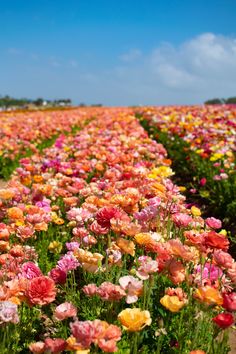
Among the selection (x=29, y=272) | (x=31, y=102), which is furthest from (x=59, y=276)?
(x=31, y=102)

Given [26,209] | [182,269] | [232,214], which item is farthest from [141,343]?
[232,214]

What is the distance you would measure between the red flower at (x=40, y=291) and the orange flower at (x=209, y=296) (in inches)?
27.7

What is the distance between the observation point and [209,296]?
6.89ft

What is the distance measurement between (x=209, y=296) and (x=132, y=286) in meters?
0.38

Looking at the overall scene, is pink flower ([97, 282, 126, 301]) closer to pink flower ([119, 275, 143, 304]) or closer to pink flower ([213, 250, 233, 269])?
pink flower ([119, 275, 143, 304])

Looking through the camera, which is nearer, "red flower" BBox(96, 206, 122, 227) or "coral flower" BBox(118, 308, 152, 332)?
"coral flower" BBox(118, 308, 152, 332)

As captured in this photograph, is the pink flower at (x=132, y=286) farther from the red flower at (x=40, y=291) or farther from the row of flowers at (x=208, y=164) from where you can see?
the row of flowers at (x=208, y=164)

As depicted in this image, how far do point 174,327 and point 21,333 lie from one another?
94cm

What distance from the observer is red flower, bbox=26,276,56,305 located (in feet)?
7.36

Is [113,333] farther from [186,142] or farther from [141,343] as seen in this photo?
[186,142]

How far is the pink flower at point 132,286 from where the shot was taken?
7.45ft

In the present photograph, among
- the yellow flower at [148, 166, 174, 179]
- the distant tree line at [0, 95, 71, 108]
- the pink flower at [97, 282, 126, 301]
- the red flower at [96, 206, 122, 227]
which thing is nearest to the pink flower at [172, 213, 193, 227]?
the red flower at [96, 206, 122, 227]

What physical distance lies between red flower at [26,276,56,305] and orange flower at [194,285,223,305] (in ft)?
2.30

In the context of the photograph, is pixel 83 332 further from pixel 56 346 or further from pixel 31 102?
pixel 31 102
